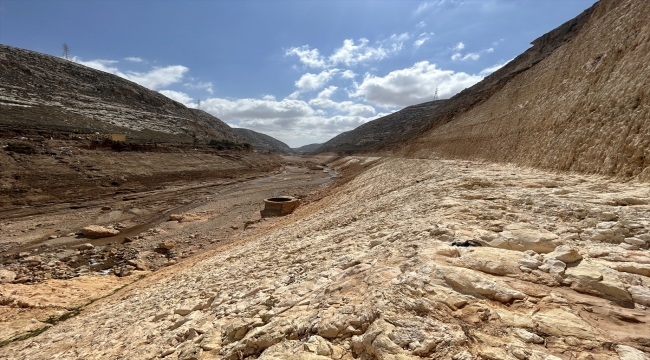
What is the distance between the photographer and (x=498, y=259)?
3539 millimetres

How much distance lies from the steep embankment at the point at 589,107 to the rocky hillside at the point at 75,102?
1848 inches

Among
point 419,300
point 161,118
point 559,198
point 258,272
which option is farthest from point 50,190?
point 161,118

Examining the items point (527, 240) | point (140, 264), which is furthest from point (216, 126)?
point (527, 240)

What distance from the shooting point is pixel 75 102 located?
5075cm

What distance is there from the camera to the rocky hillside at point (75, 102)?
4041cm

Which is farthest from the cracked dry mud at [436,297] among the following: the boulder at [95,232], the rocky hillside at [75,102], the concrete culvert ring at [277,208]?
the rocky hillside at [75,102]

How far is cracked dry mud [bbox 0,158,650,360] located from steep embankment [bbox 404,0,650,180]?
1661mm

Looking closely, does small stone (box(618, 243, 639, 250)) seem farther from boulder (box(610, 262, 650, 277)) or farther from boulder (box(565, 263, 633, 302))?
boulder (box(565, 263, 633, 302))

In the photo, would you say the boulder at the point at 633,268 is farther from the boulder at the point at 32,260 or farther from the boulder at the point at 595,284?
the boulder at the point at 32,260

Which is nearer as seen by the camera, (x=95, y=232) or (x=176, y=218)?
(x=95, y=232)

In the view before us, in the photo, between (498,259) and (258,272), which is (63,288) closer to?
(258,272)

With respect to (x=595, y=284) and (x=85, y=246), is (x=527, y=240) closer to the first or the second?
(x=595, y=284)

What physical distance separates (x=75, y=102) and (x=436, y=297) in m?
67.4

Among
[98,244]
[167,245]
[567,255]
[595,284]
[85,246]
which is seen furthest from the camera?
[98,244]
